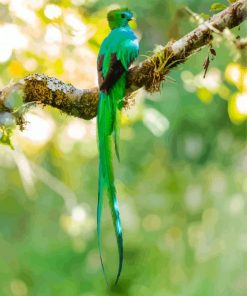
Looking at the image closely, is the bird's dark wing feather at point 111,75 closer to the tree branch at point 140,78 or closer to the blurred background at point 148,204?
the tree branch at point 140,78

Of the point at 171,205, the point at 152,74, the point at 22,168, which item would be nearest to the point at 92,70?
the point at 22,168

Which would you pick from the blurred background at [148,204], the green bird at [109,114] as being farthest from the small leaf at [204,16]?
the blurred background at [148,204]

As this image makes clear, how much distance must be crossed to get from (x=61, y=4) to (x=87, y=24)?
0.38ft

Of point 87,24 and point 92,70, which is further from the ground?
point 92,70

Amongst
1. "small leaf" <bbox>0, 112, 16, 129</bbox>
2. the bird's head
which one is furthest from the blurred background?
"small leaf" <bbox>0, 112, 16, 129</bbox>

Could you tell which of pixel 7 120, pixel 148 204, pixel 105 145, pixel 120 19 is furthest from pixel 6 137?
pixel 148 204

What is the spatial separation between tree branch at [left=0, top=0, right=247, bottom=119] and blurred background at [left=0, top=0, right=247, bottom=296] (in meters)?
2.22

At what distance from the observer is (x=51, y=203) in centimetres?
552

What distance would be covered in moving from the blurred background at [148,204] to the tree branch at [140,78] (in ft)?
7.30

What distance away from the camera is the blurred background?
15.2ft

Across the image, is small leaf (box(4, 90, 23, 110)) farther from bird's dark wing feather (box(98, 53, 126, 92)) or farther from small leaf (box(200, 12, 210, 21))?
small leaf (box(200, 12, 210, 21))

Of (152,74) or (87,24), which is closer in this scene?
(152,74)

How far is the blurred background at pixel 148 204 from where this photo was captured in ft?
15.2

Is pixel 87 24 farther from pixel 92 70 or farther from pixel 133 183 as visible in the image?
pixel 133 183
